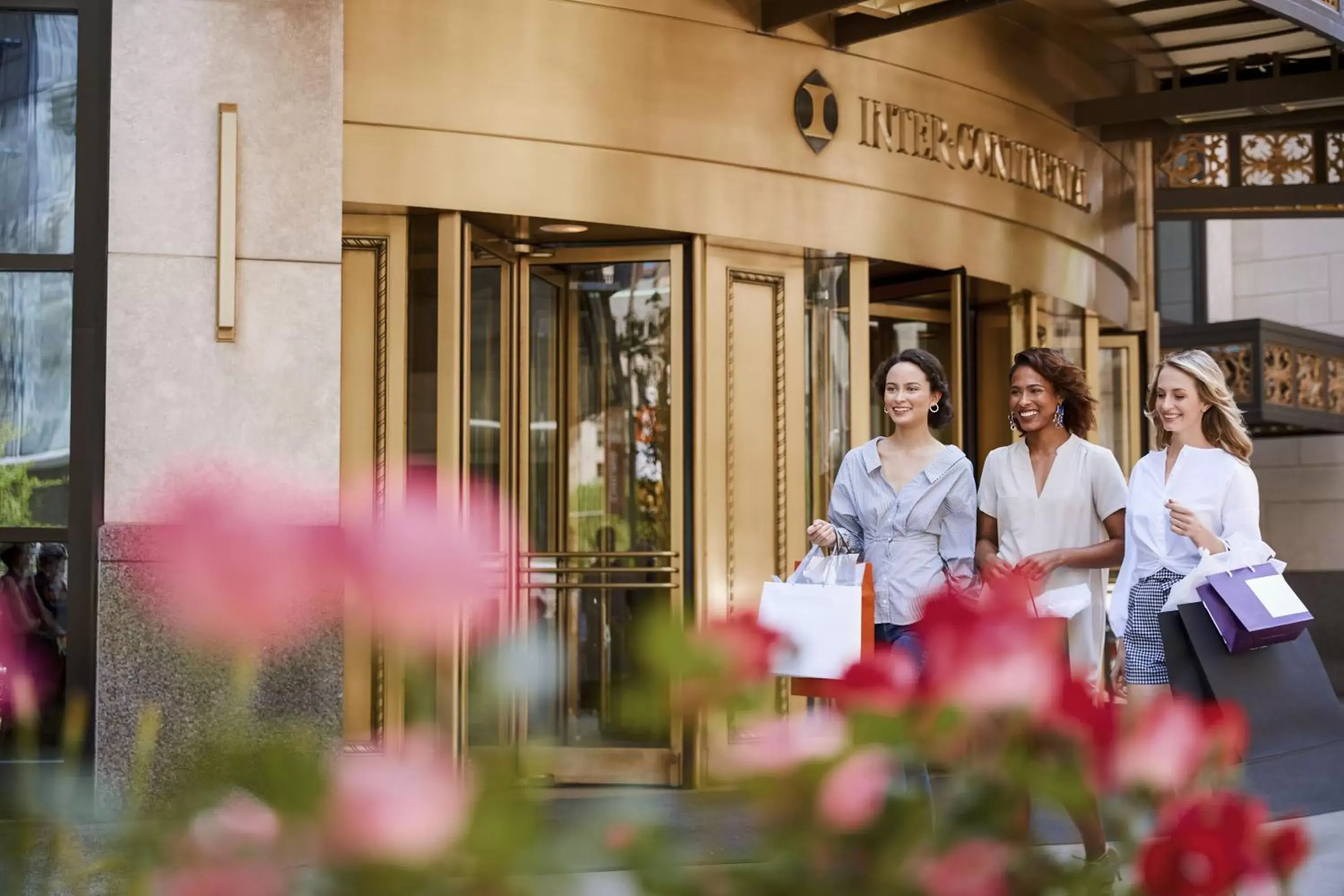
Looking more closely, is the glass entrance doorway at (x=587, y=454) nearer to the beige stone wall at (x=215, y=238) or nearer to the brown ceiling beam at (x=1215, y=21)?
the beige stone wall at (x=215, y=238)

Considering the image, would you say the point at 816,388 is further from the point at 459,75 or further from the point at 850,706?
the point at 850,706

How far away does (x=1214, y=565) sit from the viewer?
16.8 ft

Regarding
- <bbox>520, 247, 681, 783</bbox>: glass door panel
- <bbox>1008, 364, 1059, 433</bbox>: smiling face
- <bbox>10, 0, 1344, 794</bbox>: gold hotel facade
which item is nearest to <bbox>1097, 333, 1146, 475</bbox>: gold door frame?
<bbox>10, 0, 1344, 794</bbox>: gold hotel facade

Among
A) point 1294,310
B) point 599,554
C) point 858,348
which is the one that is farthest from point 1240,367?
point 599,554

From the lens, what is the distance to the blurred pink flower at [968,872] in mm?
827

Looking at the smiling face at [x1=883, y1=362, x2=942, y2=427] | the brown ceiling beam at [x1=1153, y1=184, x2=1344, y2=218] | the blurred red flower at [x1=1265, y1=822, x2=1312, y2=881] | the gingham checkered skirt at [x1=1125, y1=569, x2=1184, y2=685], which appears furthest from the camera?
the brown ceiling beam at [x1=1153, y1=184, x2=1344, y2=218]

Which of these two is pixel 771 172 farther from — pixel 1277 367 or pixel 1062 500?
pixel 1277 367

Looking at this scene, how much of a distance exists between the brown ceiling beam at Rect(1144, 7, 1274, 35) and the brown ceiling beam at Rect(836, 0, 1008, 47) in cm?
222

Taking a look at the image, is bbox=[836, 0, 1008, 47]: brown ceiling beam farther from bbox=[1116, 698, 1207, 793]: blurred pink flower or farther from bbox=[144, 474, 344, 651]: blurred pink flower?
bbox=[144, 474, 344, 651]: blurred pink flower

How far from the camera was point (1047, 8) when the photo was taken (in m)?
9.86

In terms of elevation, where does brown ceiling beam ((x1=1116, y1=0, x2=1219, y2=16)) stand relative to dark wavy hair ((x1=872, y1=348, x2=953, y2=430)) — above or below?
above

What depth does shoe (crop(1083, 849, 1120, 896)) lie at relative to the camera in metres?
1.01

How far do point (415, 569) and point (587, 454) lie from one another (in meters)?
7.49

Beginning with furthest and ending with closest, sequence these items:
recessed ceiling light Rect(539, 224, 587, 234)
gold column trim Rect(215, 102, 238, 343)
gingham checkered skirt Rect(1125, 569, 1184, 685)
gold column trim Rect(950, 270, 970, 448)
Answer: gold column trim Rect(950, 270, 970, 448) → recessed ceiling light Rect(539, 224, 587, 234) → gold column trim Rect(215, 102, 238, 343) → gingham checkered skirt Rect(1125, 569, 1184, 685)
